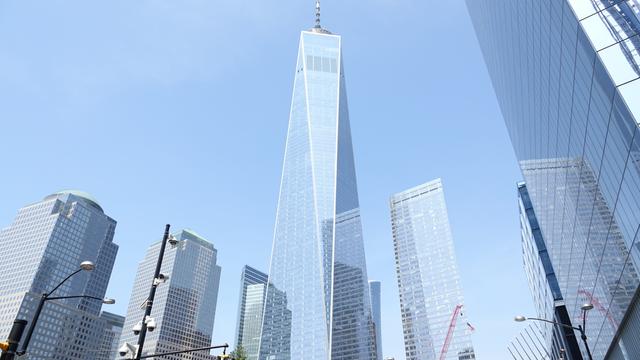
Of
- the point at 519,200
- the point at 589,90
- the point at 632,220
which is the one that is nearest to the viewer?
the point at 632,220

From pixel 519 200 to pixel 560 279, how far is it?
49665mm

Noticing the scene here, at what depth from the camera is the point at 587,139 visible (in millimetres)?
30734

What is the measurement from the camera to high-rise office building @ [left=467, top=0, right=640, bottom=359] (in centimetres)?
2409

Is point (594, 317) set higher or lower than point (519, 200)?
lower

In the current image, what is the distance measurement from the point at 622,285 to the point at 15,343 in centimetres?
3457

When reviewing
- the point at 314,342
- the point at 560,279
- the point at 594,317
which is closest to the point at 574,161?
the point at 594,317

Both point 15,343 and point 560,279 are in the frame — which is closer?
point 15,343

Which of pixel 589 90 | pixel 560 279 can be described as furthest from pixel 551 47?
pixel 560 279

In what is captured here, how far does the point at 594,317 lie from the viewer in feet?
142

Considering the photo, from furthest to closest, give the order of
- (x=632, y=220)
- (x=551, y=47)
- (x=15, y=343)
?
(x=551, y=47) < (x=632, y=220) < (x=15, y=343)

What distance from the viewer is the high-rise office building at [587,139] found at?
79.0 ft

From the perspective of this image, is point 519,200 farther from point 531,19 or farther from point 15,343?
point 15,343

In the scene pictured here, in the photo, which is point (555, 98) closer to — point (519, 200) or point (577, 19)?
point (577, 19)

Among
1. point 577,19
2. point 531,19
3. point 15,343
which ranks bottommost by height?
point 15,343
